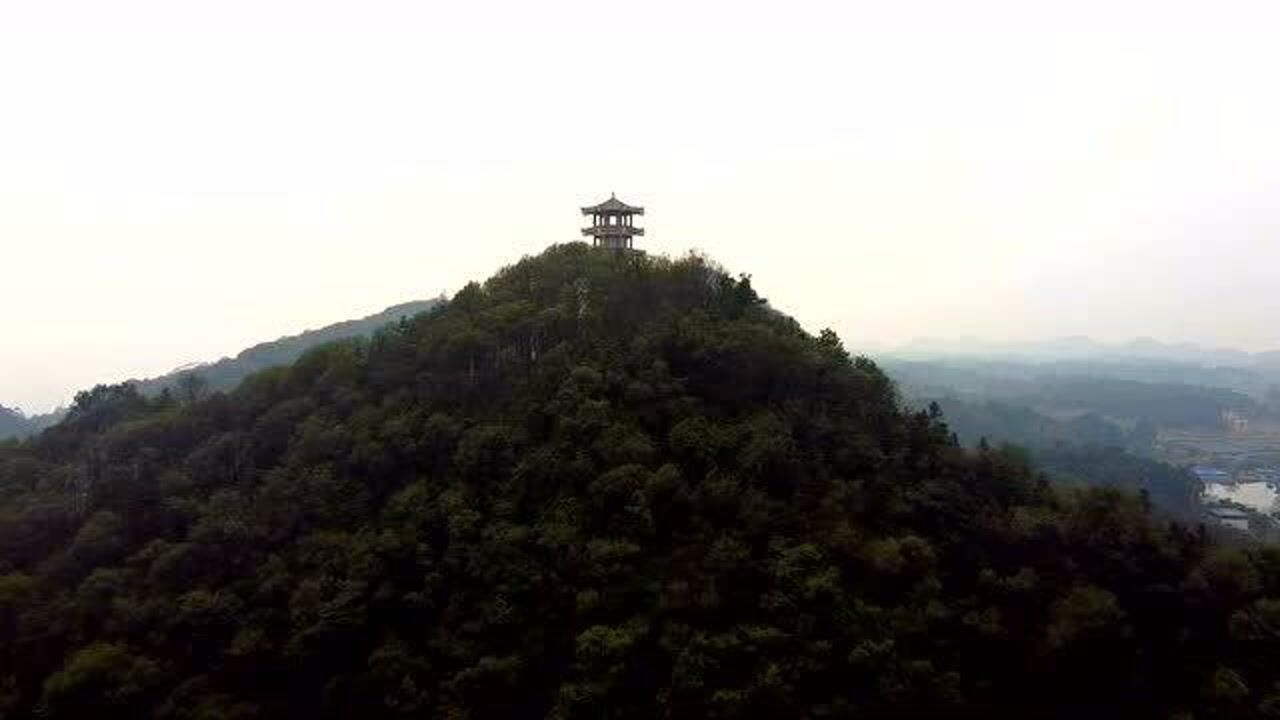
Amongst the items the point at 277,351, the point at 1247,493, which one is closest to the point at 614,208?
the point at 277,351

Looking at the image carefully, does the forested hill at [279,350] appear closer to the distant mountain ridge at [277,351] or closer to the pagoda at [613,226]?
the distant mountain ridge at [277,351]

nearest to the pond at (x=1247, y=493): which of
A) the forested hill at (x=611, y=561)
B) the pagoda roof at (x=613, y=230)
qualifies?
the forested hill at (x=611, y=561)

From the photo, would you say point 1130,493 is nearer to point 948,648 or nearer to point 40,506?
point 948,648

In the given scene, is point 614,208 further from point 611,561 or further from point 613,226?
point 611,561

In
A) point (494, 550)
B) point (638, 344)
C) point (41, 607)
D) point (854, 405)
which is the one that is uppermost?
point (638, 344)

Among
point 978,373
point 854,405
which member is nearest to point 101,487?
point 854,405

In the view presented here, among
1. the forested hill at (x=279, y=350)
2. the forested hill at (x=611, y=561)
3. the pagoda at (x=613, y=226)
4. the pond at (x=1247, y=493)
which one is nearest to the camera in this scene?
the forested hill at (x=611, y=561)
